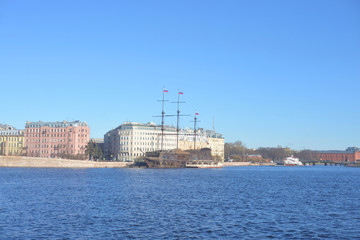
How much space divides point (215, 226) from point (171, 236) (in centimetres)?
448

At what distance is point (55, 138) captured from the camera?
17288 cm

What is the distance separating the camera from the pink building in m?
170

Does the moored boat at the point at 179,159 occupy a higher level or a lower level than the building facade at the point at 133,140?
lower

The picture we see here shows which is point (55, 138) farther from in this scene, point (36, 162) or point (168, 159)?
point (168, 159)

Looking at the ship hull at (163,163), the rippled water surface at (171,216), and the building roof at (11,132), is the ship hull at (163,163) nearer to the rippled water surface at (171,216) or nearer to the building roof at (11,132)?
the building roof at (11,132)

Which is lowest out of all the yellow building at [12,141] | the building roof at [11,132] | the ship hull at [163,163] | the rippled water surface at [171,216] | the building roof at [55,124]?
the rippled water surface at [171,216]

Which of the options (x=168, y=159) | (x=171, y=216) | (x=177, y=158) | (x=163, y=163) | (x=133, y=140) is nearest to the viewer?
(x=171, y=216)

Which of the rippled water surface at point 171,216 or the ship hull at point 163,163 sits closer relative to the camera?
the rippled water surface at point 171,216

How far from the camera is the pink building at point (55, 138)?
16975cm

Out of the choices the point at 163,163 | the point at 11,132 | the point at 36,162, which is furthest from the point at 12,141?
the point at 163,163

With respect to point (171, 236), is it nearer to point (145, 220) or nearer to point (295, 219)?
point (145, 220)

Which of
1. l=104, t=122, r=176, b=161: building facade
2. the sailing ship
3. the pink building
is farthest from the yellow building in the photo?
the sailing ship

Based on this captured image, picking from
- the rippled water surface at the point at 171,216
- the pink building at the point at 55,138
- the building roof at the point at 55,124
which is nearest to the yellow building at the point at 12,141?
the pink building at the point at 55,138

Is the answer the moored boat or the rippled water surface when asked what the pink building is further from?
the rippled water surface
